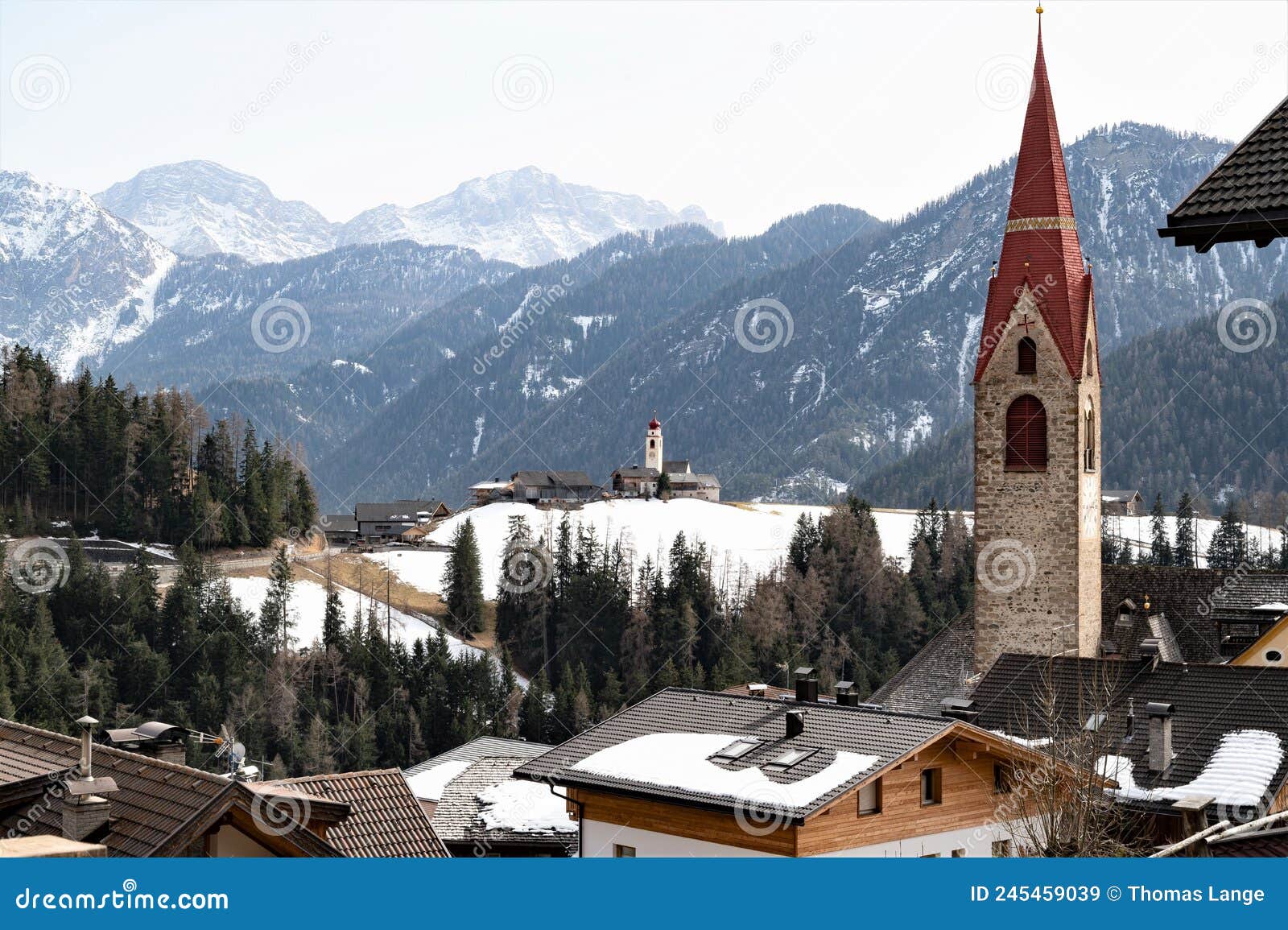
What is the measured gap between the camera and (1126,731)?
30422 mm

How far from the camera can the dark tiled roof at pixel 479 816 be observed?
33.9 meters

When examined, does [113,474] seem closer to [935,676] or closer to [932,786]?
[935,676]

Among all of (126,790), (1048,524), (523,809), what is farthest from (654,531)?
(126,790)

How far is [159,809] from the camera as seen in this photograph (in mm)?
20953

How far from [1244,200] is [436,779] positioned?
3382 cm

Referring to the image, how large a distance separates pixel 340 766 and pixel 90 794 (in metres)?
62.8

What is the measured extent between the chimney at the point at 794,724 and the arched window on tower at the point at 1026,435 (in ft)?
64.0

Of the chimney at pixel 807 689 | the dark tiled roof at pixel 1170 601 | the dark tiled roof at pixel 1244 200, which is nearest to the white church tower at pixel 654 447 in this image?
the dark tiled roof at pixel 1170 601

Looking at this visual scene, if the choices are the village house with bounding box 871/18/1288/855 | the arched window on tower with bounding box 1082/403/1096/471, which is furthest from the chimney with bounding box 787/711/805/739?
the arched window on tower with bounding box 1082/403/1096/471

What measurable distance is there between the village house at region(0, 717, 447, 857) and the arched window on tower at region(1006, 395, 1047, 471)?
23.9 m

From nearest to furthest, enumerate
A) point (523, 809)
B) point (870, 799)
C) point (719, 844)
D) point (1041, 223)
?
point (719, 844), point (870, 799), point (523, 809), point (1041, 223)

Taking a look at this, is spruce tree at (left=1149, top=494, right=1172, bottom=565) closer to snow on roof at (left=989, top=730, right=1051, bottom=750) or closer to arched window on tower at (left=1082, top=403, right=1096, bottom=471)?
arched window on tower at (left=1082, top=403, right=1096, bottom=471)

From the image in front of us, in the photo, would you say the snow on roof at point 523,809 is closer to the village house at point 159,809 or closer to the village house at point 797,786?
the village house at point 797,786

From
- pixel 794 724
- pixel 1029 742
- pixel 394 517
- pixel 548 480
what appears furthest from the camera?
pixel 548 480
